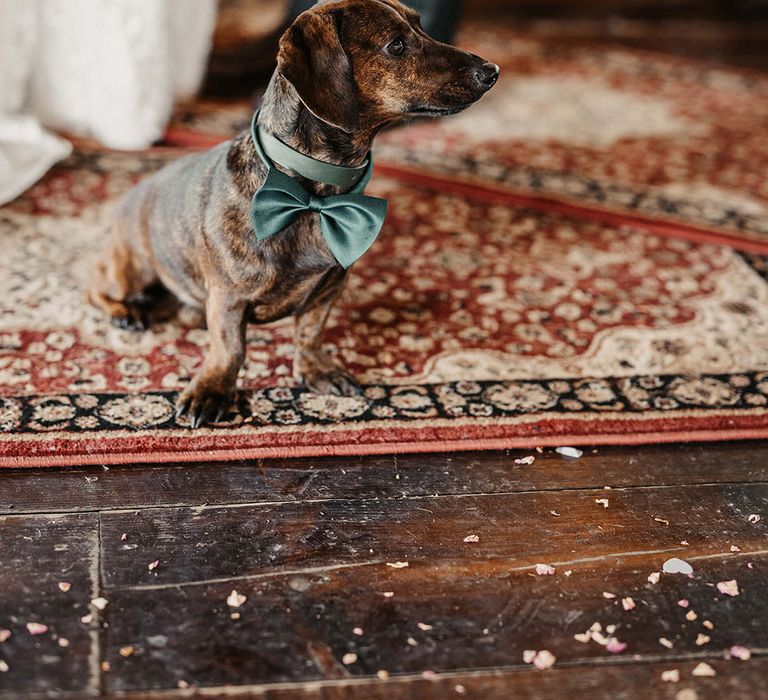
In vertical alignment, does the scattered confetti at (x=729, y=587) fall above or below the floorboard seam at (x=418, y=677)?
above

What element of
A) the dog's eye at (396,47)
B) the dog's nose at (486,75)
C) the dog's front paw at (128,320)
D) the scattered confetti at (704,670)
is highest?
the dog's eye at (396,47)

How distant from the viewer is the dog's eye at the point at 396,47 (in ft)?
5.31

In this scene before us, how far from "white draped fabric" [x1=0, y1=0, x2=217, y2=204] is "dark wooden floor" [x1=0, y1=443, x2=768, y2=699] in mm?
1571

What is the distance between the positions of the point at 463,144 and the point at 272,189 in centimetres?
202

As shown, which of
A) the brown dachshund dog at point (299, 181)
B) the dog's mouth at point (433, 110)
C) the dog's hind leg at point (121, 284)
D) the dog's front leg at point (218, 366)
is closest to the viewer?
the brown dachshund dog at point (299, 181)

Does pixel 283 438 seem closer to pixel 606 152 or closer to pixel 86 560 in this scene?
pixel 86 560

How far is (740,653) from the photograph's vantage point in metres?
1.42

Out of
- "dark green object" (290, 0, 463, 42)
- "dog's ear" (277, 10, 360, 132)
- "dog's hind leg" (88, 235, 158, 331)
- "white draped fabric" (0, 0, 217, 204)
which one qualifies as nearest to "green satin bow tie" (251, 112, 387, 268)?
"dog's ear" (277, 10, 360, 132)

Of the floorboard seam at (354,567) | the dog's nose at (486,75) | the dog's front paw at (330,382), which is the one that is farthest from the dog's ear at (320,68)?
the floorboard seam at (354,567)

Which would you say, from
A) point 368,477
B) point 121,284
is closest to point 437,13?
point 121,284

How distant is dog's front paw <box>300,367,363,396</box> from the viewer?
77.7 inches

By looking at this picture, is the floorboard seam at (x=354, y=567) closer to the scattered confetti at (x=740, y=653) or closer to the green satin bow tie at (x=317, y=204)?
the scattered confetti at (x=740, y=653)

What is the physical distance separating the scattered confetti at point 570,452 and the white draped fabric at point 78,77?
188 centimetres

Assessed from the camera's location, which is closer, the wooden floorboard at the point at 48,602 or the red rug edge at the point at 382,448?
the wooden floorboard at the point at 48,602
